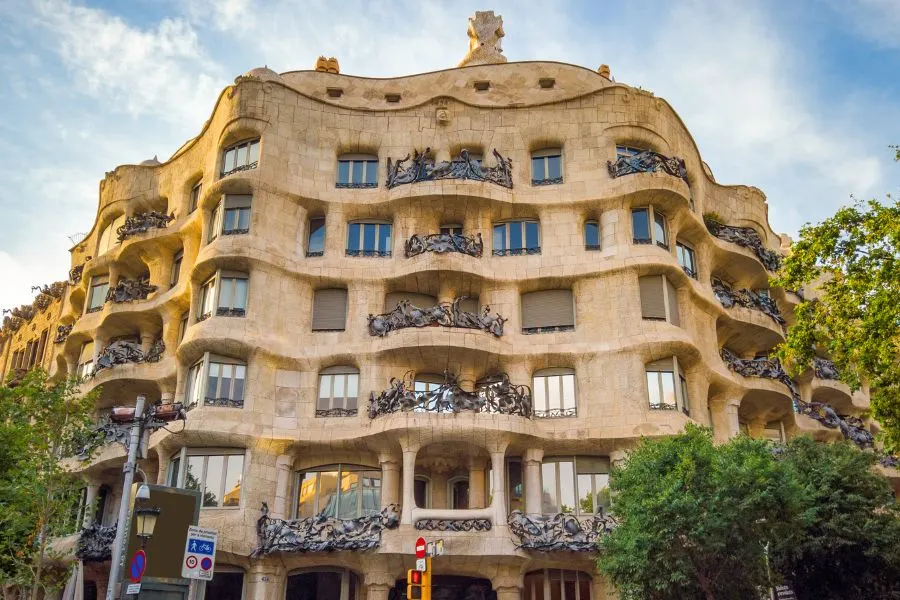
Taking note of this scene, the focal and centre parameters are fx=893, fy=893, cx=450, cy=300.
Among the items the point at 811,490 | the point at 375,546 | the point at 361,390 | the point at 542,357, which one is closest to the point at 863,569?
the point at 811,490

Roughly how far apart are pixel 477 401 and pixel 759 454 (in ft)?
29.0

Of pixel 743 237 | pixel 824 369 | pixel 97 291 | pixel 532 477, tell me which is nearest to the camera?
pixel 532 477

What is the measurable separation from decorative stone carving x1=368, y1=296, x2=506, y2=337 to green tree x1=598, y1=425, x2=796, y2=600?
841 centimetres

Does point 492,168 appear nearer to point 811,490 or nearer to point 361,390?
point 361,390

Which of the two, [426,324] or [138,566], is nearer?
[138,566]

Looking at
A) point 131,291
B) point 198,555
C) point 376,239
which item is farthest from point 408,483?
point 131,291

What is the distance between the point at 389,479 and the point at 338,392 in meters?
3.59

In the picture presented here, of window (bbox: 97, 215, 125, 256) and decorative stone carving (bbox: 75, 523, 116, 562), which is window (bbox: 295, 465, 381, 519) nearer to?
decorative stone carving (bbox: 75, 523, 116, 562)

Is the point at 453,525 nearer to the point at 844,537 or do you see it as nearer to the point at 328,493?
the point at 328,493

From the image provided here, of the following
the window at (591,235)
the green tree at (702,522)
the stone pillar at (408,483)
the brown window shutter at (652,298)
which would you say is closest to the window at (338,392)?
the stone pillar at (408,483)

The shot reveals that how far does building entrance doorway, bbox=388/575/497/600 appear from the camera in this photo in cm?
2919

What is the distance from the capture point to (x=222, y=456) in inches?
1131

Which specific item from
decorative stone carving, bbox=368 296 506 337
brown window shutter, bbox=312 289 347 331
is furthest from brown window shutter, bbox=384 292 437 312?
brown window shutter, bbox=312 289 347 331

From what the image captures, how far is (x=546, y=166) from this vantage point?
33750 mm
